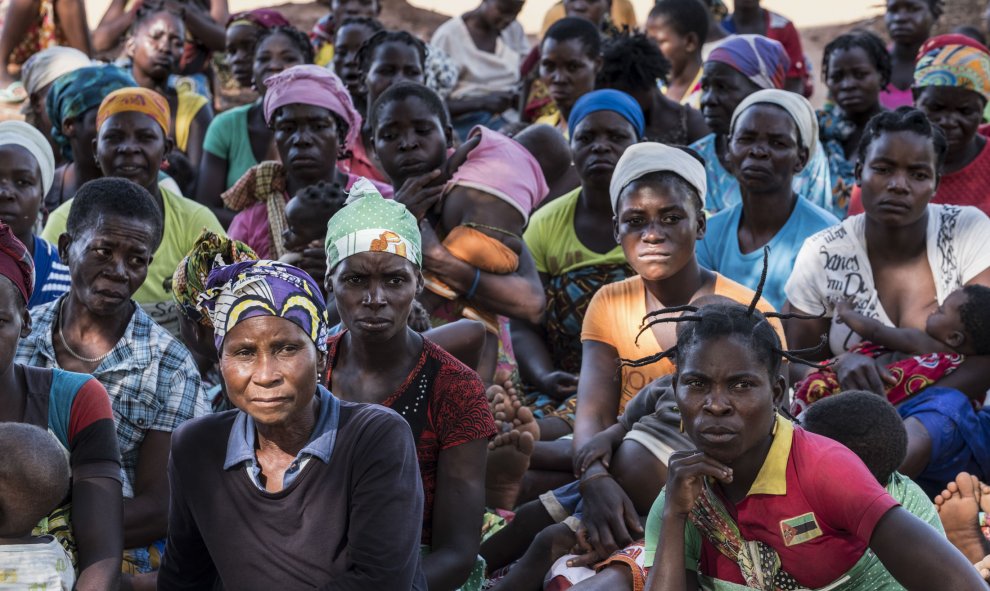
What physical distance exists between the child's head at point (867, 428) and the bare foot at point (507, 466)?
3.24ft

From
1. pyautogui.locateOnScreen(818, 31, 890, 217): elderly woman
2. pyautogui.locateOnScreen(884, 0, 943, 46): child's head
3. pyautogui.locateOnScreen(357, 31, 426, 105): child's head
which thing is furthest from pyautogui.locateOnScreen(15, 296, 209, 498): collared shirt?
pyautogui.locateOnScreen(884, 0, 943, 46): child's head

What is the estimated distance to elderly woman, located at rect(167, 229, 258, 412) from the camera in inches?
165

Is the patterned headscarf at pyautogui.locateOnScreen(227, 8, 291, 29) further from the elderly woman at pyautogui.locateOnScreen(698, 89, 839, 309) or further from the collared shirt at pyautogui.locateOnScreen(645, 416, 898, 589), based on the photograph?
the collared shirt at pyautogui.locateOnScreen(645, 416, 898, 589)

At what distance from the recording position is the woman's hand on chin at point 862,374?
4649 millimetres

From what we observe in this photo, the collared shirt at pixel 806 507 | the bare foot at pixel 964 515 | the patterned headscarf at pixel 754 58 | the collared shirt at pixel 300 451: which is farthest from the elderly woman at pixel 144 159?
the bare foot at pixel 964 515

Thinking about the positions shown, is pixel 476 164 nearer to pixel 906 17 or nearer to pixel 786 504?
pixel 786 504

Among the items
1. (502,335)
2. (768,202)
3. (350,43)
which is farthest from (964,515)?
(350,43)

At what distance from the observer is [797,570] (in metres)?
3.35

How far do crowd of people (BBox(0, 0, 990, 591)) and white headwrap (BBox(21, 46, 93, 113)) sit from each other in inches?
0.8

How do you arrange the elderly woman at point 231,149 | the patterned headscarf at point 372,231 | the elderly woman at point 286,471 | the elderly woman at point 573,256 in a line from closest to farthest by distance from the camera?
the elderly woman at point 286,471, the patterned headscarf at point 372,231, the elderly woman at point 573,256, the elderly woman at point 231,149

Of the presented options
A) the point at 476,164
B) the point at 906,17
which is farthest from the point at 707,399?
the point at 906,17

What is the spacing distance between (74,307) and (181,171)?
9.54ft

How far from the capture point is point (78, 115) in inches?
243

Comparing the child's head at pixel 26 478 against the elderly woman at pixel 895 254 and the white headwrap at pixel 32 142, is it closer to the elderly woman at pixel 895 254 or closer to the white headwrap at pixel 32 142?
the white headwrap at pixel 32 142
